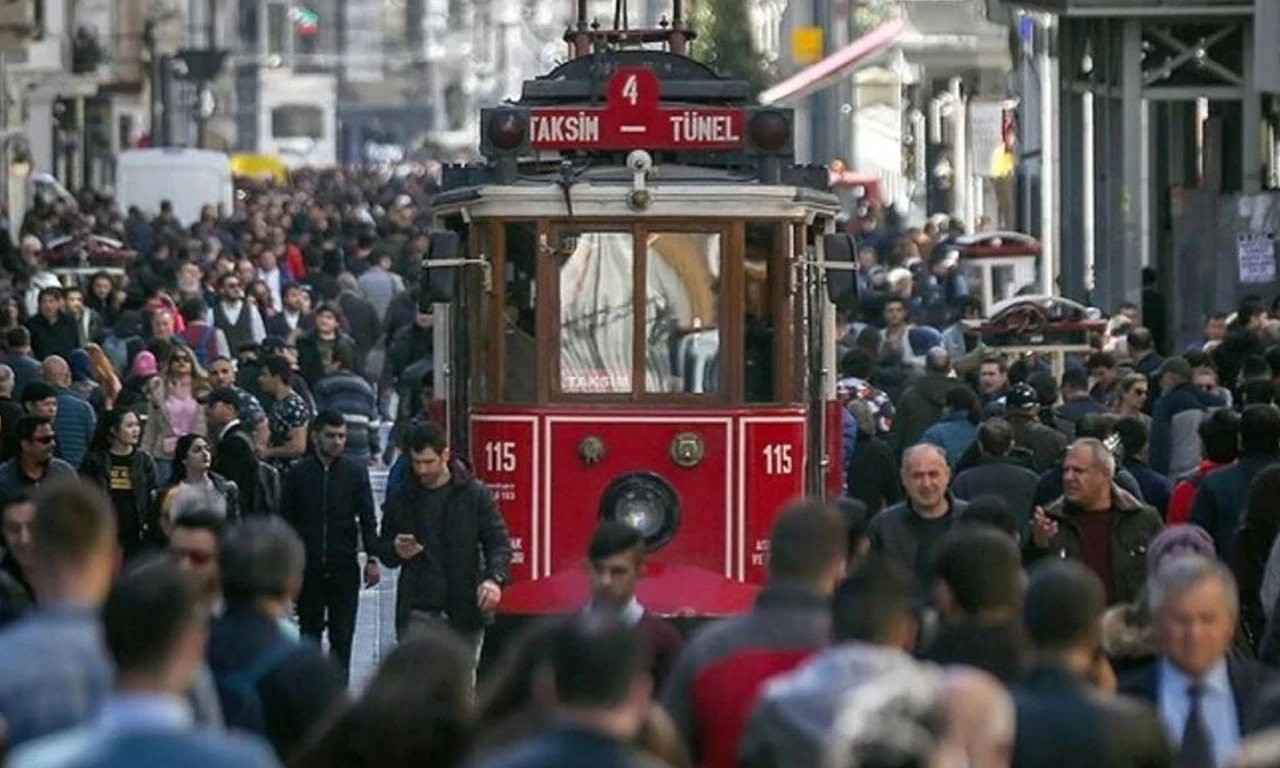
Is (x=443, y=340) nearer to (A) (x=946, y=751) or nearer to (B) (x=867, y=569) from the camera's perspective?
(B) (x=867, y=569)

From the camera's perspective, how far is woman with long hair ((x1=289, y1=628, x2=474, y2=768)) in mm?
8680

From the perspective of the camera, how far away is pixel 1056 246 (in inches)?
1636

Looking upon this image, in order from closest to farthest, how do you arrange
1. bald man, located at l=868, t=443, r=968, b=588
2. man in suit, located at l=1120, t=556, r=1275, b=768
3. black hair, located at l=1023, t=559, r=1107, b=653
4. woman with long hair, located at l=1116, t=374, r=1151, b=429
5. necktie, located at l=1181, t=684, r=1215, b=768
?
black hair, located at l=1023, t=559, r=1107, b=653 < man in suit, located at l=1120, t=556, r=1275, b=768 < necktie, located at l=1181, t=684, r=1215, b=768 < bald man, located at l=868, t=443, r=968, b=588 < woman with long hair, located at l=1116, t=374, r=1151, b=429

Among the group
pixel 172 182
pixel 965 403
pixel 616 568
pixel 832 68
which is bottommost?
pixel 616 568

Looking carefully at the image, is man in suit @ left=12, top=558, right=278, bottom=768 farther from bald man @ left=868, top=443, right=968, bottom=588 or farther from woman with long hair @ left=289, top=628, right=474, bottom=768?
bald man @ left=868, top=443, right=968, bottom=588

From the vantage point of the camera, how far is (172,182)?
5872 centimetres

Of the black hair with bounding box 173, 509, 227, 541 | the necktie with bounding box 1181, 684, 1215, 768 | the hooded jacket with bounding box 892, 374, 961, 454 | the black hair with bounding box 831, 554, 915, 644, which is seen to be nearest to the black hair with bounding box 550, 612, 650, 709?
the black hair with bounding box 831, 554, 915, 644

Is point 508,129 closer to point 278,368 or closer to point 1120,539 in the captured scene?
point 1120,539

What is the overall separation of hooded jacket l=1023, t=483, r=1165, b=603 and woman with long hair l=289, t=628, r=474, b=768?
6551 mm

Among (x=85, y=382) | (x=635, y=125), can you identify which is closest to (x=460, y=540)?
(x=635, y=125)

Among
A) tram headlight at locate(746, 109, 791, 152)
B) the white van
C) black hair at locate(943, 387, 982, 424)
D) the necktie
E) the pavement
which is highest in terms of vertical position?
the white van

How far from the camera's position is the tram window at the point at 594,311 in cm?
1823

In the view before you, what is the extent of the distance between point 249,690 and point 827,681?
234 centimetres

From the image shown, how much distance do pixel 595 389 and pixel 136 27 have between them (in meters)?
65.0
